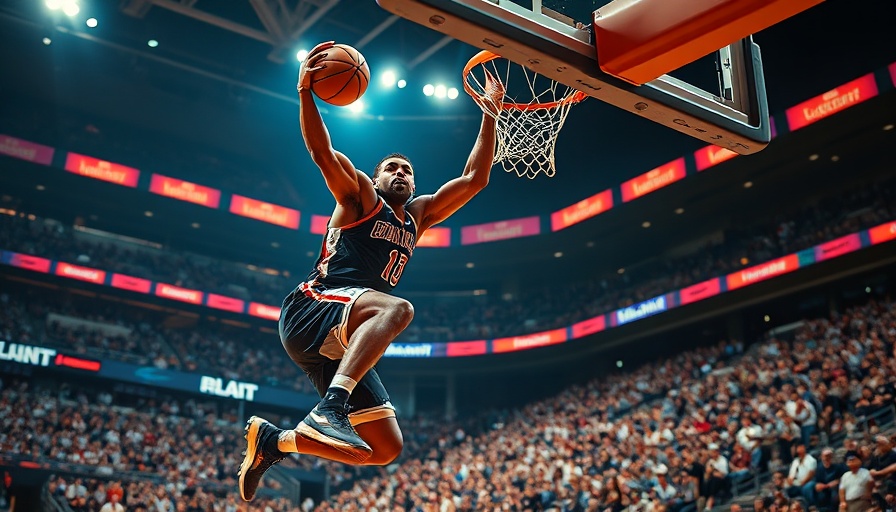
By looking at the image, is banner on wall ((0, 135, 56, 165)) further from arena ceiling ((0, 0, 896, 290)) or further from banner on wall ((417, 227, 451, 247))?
banner on wall ((417, 227, 451, 247))

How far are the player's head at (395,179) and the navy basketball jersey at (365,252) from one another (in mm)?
132

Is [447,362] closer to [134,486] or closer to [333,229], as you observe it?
[134,486]

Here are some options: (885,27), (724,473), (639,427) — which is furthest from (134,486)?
(885,27)

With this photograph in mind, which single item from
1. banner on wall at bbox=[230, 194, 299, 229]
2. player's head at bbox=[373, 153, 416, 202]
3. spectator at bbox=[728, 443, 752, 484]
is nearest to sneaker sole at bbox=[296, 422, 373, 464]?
player's head at bbox=[373, 153, 416, 202]

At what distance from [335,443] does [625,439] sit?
48.2 ft

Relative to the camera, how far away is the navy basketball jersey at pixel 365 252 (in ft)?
15.2

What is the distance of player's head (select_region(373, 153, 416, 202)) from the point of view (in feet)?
15.9

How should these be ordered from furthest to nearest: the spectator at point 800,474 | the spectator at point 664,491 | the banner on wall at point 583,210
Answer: the banner on wall at point 583,210 → the spectator at point 664,491 → the spectator at point 800,474

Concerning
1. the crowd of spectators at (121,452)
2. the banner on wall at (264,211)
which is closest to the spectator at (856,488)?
the crowd of spectators at (121,452)

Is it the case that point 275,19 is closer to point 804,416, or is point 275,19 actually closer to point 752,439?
point 752,439

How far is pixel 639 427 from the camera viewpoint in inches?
707

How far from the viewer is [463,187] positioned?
537cm

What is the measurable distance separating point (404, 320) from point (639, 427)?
1481 cm

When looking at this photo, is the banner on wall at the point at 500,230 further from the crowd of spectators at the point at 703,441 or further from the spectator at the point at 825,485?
the spectator at the point at 825,485
